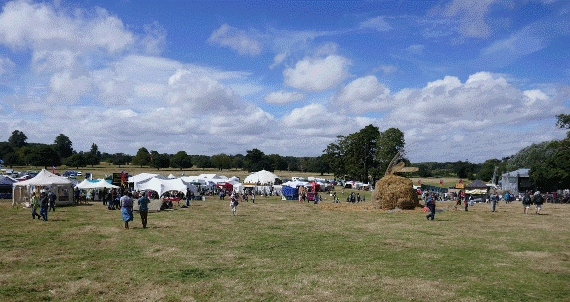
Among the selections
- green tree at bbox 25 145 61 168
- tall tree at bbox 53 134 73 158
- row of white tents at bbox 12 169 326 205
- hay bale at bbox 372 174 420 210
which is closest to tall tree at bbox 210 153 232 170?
green tree at bbox 25 145 61 168

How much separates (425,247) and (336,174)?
64617 mm

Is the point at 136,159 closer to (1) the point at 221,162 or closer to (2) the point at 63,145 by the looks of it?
(1) the point at 221,162

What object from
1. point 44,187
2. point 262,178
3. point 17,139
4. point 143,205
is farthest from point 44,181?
point 17,139

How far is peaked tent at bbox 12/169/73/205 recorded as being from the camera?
1105 inches

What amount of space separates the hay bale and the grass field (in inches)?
362

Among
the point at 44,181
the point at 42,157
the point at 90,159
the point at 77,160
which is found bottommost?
the point at 44,181

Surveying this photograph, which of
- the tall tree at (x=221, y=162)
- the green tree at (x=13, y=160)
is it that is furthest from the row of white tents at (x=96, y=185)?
the green tree at (x=13, y=160)

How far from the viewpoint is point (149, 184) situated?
36.7 metres

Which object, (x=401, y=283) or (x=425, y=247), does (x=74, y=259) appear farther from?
(x=425, y=247)

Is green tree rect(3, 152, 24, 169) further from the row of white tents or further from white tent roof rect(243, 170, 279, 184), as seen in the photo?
white tent roof rect(243, 170, 279, 184)

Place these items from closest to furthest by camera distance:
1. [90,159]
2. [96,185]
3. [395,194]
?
1. [395,194]
2. [96,185]
3. [90,159]

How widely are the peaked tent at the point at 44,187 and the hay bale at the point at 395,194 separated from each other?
25.6m

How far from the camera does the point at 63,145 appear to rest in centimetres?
14950

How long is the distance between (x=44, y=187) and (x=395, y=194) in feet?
91.3
